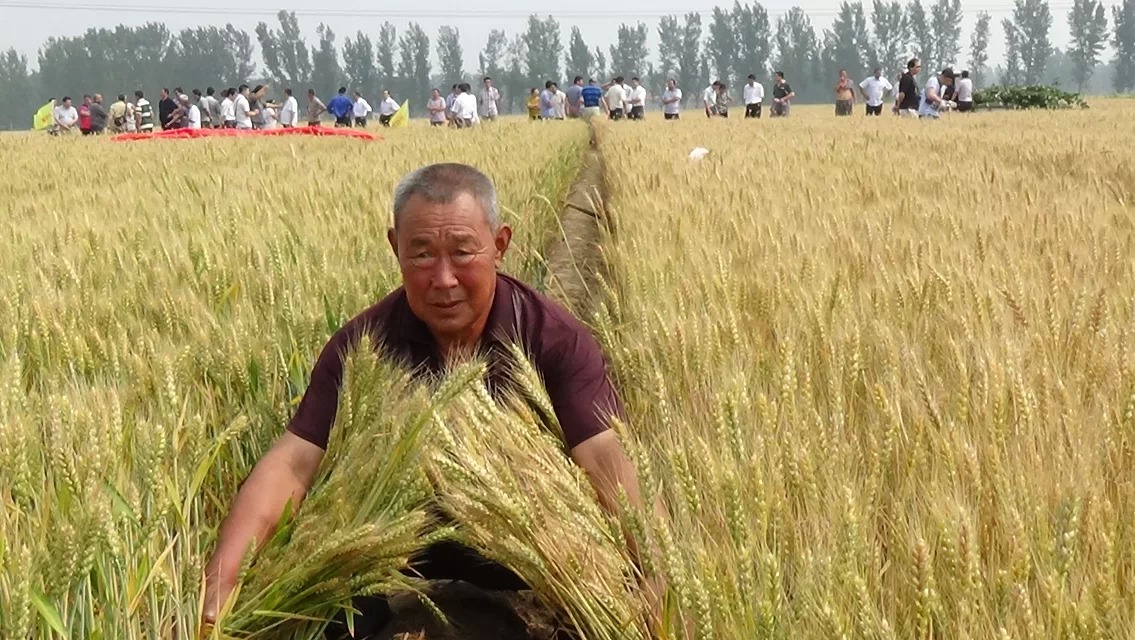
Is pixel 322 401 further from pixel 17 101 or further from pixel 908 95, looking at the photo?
pixel 17 101

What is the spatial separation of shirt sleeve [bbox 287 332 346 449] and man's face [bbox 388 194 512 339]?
18cm

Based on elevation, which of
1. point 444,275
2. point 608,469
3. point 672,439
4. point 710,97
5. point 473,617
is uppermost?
point 710,97

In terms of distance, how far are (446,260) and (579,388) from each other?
1.09ft

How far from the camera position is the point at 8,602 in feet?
2.91

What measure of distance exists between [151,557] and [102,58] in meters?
120

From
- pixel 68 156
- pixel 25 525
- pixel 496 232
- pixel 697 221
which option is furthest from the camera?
pixel 68 156

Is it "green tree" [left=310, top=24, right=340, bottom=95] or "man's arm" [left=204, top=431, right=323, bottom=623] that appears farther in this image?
"green tree" [left=310, top=24, right=340, bottom=95]

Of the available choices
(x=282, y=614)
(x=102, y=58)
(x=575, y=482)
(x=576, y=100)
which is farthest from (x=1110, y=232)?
(x=102, y=58)

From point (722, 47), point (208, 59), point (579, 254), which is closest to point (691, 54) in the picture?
point (722, 47)

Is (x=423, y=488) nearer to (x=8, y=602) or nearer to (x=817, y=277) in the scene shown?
(x=8, y=602)

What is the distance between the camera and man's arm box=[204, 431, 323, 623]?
115 centimetres

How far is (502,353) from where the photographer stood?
1739mm

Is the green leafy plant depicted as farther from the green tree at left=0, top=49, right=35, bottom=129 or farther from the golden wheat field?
the green tree at left=0, top=49, right=35, bottom=129

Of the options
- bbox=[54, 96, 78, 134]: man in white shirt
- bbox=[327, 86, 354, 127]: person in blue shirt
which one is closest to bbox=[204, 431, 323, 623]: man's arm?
bbox=[327, 86, 354, 127]: person in blue shirt
